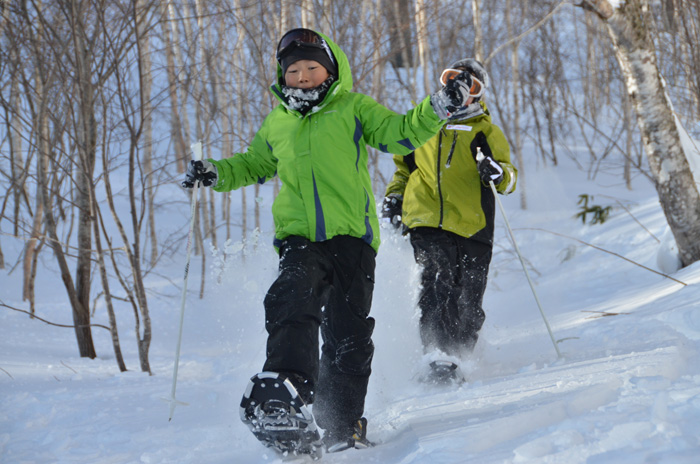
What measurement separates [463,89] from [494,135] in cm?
145

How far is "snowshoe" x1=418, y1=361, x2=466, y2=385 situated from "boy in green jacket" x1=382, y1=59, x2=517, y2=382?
305 millimetres

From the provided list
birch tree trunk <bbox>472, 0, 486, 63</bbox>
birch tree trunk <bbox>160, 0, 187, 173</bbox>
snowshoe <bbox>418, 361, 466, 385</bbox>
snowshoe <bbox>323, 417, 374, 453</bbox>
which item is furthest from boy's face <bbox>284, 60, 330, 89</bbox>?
birch tree trunk <bbox>472, 0, 486, 63</bbox>

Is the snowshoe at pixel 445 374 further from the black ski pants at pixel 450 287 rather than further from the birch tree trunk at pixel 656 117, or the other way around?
the birch tree trunk at pixel 656 117

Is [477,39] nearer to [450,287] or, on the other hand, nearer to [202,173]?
[450,287]

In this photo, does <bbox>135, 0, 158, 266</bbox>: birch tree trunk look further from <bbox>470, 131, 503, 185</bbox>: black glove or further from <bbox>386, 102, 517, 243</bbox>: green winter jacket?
<bbox>470, 131, 503, 185</bbox>: black glove

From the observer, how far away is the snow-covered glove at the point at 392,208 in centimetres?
420

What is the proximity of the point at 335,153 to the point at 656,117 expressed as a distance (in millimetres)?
3391

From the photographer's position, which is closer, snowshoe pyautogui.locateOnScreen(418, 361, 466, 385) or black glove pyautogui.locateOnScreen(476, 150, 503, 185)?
snowshoe pyautogui.locateOnScreen(418, 361, 466, 385)

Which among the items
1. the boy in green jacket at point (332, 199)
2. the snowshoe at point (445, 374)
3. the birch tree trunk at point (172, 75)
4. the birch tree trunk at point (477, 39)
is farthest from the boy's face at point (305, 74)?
the birch tree trunk at point (477, 39)

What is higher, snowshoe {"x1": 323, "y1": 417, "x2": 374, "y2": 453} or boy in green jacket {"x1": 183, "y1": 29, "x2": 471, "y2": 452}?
boy in green jacket {"x1": 183, "y1": 29, "x2": 471, "y2": 452}

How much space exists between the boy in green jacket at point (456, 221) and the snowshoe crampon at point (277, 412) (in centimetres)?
167

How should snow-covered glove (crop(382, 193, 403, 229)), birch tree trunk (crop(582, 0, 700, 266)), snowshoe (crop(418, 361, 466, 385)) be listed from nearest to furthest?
Result: snowshoe (crop(418, 361, 466, 385)), snow-covered glove (crop(382, 193, 403, 229)), birch tree trunk (crop(582, 0, 700, 266))

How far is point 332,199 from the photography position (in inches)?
107

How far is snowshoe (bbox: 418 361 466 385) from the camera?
11.4 feet
